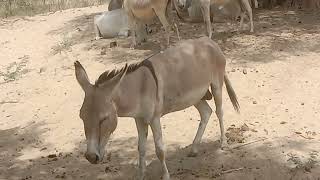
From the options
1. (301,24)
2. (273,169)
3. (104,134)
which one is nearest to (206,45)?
(273,169)

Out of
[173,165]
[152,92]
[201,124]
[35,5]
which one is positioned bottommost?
[173,165]

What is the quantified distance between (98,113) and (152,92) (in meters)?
Answer: 0.76

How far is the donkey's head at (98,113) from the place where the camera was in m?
3.92

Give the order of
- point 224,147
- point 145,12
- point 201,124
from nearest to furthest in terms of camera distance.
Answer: point 201,124, point 224,147, point 145,12

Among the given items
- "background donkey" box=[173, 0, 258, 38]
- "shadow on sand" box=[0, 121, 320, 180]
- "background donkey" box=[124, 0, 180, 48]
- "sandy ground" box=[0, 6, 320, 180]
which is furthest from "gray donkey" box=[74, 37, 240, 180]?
"background donkey" box=[173, 0, 258, 38]

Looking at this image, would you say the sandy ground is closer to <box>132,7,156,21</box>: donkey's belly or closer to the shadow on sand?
the shadow on sand

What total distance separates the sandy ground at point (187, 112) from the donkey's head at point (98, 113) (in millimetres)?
1287

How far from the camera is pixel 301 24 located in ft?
34.9

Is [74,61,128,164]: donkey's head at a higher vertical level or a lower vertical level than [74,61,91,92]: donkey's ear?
lower

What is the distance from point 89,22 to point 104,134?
9.10m

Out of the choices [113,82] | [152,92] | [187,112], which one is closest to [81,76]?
[113,82]

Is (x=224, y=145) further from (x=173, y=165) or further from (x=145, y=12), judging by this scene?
(x=145, y=12)

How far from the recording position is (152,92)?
15.0 feet

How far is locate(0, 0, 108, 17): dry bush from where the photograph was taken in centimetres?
1562
